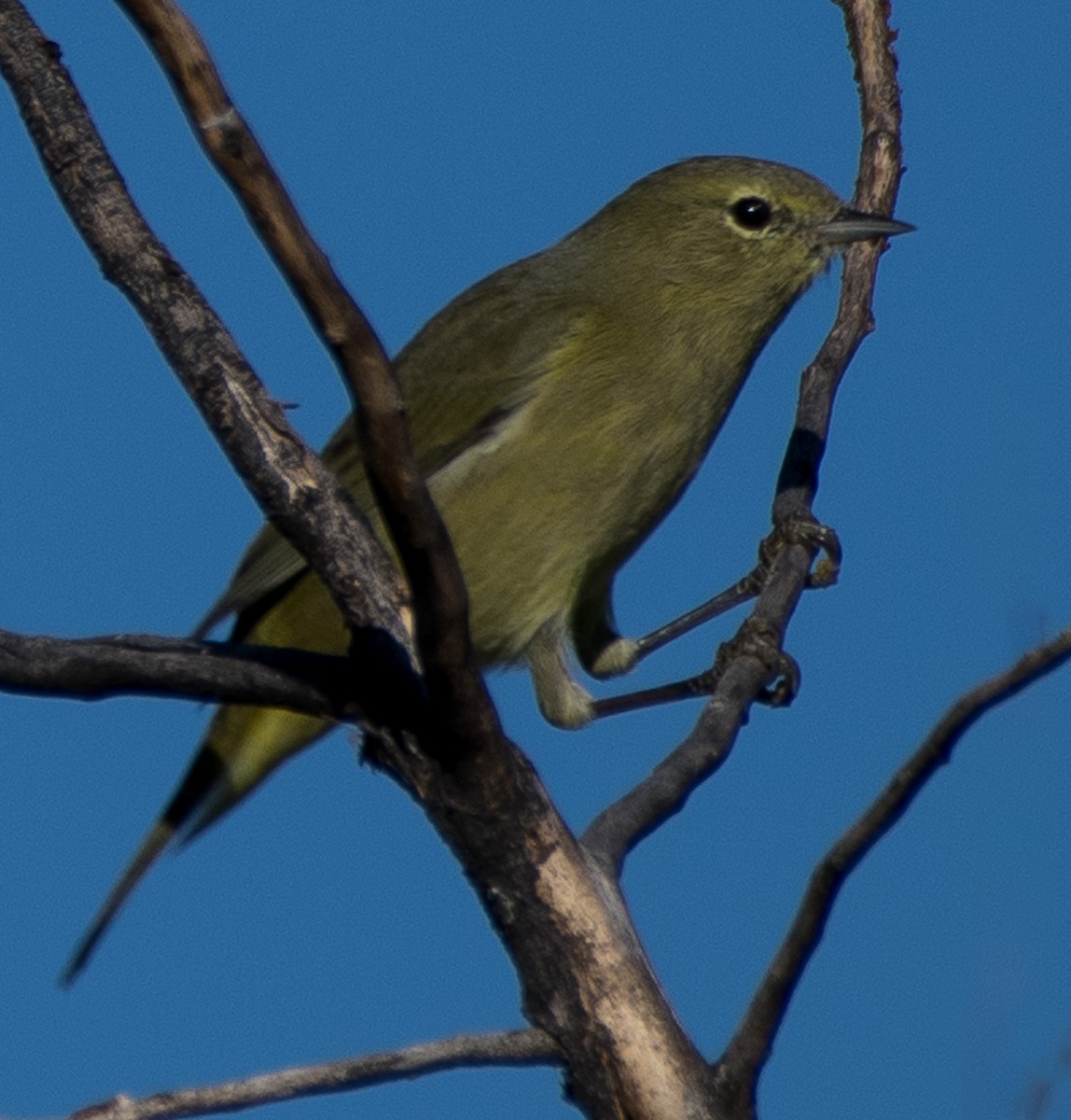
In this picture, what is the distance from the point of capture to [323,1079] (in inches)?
112

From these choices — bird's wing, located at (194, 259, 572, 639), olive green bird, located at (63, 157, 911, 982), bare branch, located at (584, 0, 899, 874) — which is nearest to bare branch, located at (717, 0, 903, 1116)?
bare branch, located at (584, 0, 899, 874)

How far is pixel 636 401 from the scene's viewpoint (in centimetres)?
545

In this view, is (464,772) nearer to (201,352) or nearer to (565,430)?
(201,352)

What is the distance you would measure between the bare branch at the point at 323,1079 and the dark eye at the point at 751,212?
348 cm

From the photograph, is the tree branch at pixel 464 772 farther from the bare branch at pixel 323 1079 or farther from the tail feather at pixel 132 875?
the tail feather at pixel 132 875

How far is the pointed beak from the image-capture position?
17.9 ft

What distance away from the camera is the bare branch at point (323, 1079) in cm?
279

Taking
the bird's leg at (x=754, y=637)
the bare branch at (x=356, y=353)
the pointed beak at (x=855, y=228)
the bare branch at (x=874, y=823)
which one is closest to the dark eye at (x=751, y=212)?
the pointed beak at (x=855, y=228)

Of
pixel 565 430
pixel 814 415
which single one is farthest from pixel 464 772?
pixel 565 430

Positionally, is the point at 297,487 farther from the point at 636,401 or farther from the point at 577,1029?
the point at 636,401

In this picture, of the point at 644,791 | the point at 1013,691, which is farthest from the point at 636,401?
the point at 1013,691

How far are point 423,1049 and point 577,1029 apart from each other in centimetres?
30

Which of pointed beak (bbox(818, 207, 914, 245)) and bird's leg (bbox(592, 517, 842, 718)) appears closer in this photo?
bird's leg (bbox(592, 517, 842, 718))

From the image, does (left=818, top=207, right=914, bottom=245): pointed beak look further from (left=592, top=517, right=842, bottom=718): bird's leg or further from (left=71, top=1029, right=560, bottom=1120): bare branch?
(left=71, top=1029, right=560, bottom=1120): bare branch
